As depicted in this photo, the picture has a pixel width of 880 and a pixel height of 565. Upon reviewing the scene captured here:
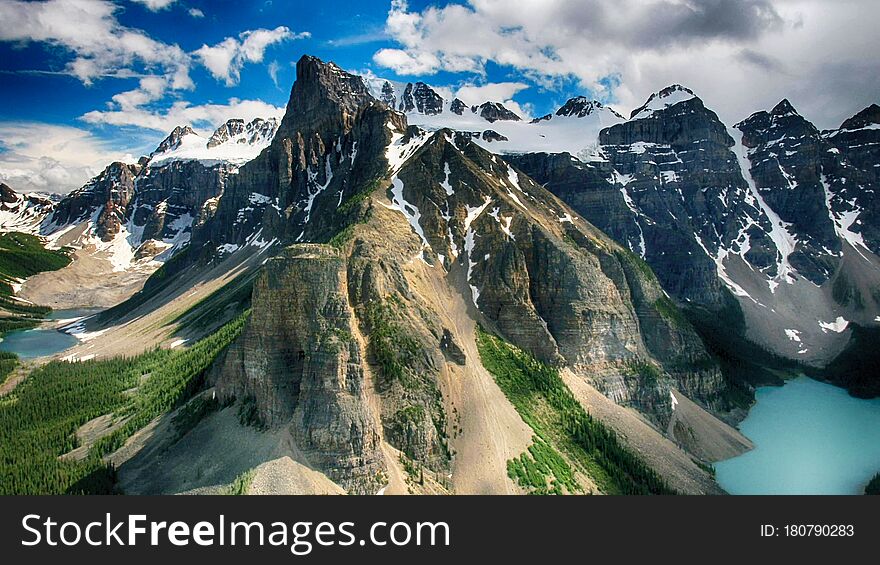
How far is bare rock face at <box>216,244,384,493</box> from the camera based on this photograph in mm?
55594

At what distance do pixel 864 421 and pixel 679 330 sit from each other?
4083cm

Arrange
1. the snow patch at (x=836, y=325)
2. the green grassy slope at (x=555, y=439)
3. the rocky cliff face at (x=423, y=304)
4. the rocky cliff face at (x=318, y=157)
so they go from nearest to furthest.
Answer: the rocky cliff face at (x=423, y=304), the green grassy slope at (x=555, y=439), the rocky cliff face at (x=318, y=157), the snow patch at (x=836, y=325)

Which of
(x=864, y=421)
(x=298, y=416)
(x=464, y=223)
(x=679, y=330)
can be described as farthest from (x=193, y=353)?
(x=864, y=421)

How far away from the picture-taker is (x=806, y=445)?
105 meters

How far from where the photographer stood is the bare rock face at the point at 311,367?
55.6 metres

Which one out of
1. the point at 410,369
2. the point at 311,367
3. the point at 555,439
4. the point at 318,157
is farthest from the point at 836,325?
the point at 311,367

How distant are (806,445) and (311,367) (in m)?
88.5

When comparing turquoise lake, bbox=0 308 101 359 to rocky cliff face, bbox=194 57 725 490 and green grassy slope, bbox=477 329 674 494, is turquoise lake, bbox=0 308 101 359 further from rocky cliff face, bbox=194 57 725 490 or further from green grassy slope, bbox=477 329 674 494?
green grassy slope, bbox=477 329 674 494

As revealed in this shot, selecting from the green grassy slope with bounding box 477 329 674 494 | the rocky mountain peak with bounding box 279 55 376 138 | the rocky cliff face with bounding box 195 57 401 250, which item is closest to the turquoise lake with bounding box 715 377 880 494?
the green grassy slope with bounding box 477 329 674 494

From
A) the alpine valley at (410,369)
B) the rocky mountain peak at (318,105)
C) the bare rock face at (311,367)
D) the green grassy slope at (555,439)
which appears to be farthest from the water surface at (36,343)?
the green grassy slope at (555,439)

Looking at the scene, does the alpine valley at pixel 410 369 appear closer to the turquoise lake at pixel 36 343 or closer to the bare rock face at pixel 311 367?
the bare rock face at pixel 311 367

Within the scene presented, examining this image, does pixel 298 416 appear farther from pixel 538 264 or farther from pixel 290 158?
pixel 290 158

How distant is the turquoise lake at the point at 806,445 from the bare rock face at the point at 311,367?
55335 mm

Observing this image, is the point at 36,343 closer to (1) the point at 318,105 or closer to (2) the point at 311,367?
(1) the point at 318,105
